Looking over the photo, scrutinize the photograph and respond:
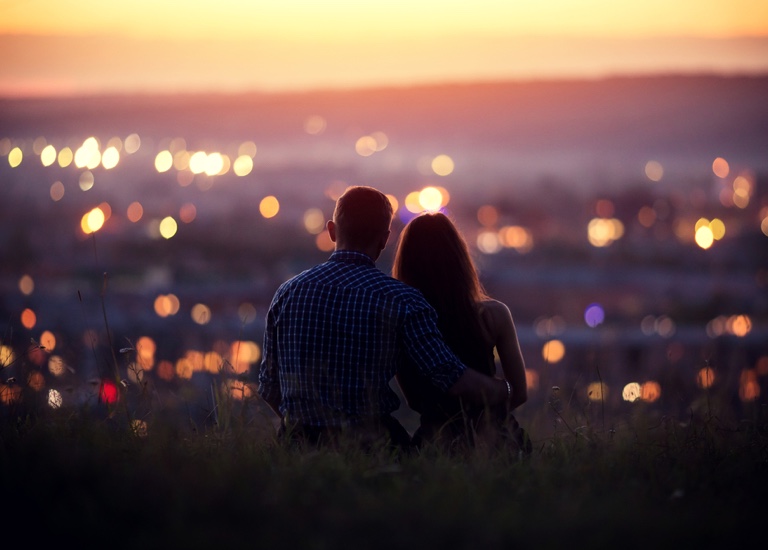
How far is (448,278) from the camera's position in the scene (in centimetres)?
441

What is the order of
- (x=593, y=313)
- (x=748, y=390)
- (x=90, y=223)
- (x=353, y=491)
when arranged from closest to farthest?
(x=353, y=491), (x=90, y=223), (x=748, y=390), (x=593, y=313)

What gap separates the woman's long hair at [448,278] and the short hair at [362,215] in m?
0.21

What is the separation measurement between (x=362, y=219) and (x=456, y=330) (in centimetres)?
65

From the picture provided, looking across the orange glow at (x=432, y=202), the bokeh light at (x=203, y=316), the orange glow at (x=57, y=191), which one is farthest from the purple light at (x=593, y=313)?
the orange glow at (x=57, y=191)

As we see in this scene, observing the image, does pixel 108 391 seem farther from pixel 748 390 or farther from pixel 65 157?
pixel 65 157

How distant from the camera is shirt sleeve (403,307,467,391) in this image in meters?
4.11

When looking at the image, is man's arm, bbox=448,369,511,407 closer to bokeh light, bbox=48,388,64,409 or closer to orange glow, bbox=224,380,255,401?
orange glow, bbox=224,380,255,401

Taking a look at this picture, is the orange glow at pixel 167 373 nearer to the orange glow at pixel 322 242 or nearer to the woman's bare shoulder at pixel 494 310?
the woman's bare shoulder at pixel 494 310

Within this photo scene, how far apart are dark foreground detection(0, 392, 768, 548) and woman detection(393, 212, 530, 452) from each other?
0.80 ft

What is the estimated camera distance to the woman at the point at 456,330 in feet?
14.3

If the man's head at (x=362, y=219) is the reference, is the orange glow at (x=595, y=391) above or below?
below

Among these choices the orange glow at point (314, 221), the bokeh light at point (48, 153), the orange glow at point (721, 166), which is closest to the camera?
the bokeh light at point (48, 153)

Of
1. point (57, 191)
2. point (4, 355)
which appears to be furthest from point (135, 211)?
point (4, 355)

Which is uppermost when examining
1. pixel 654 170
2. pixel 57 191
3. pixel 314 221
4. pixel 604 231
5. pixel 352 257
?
pixel 57 191
